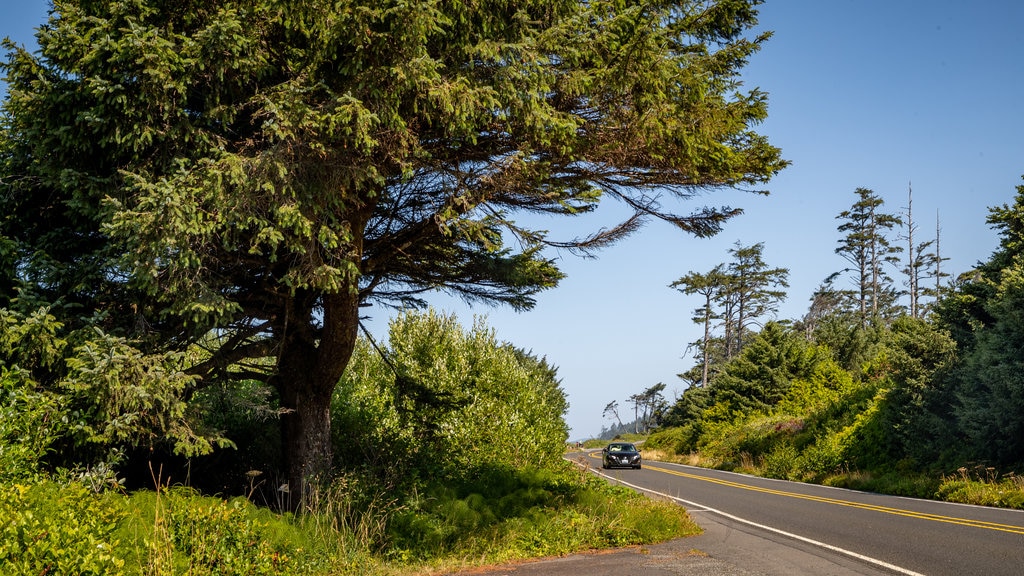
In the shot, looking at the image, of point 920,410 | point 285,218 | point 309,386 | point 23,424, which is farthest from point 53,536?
point 920,410

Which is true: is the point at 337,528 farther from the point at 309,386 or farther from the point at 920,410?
the point at 920,410

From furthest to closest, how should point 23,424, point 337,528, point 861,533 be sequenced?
point 861,533, point 337,528, point 23,424

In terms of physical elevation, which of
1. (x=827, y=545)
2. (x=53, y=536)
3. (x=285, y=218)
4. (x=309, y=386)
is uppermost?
(x=285, y=218)

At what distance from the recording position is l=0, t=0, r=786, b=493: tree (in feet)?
22.2

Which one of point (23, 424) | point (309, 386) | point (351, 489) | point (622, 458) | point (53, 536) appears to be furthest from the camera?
point (622, 458)

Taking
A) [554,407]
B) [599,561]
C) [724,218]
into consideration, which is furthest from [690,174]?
[554,407]

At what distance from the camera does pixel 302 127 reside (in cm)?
677

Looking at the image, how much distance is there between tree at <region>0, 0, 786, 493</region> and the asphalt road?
14.8ft

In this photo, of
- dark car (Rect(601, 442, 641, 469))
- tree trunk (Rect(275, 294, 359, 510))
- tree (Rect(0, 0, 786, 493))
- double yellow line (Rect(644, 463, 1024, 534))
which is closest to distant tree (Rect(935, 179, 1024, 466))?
double yellow line (Rect(644, 463, 1024, 534))

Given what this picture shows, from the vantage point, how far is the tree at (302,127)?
6766mm

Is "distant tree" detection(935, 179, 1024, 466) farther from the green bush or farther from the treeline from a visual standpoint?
the green bush

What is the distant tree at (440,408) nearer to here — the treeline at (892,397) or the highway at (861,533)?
the highway at (861,533)

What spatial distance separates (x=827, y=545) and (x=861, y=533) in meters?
1.43

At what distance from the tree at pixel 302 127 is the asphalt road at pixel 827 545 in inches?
178
